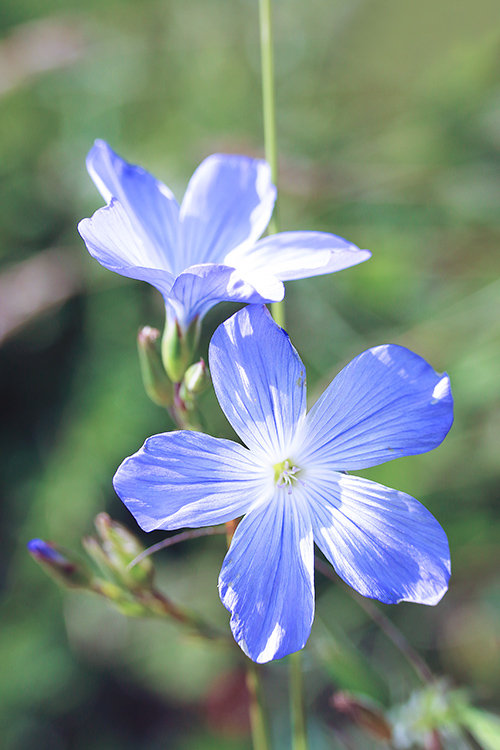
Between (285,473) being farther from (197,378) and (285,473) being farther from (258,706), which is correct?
(258,706)

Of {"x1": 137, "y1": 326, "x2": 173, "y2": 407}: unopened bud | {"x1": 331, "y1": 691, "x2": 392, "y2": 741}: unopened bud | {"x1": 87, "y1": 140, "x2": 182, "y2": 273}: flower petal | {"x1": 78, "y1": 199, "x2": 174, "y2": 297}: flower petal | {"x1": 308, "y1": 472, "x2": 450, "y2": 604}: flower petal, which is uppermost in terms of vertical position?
{"x1": 87, "y1": 140, "x2": 182, "y2": 273}: flower petal

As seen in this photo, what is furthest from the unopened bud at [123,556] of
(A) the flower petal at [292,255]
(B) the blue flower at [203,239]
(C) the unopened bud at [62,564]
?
(A) the flower petal at [292,255]

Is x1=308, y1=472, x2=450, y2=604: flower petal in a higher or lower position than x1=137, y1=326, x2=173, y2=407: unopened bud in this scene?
lower

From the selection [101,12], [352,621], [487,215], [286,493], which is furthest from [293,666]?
[101,12]

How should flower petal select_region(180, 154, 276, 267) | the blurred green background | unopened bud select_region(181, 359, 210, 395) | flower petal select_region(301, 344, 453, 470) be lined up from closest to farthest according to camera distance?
flower petal select_region(301, 344, 453, 470) → unopened bud select_region(181, 359, 210, 395) → flower petal select_region(180, 154, 276, 267) → the blurred green background

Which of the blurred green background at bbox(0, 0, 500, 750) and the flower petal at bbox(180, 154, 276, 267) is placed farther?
the blurred green background at bbox(0, 0, 500, 750)

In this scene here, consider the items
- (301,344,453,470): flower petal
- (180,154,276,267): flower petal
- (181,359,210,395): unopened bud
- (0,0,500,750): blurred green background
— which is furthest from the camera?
(0,0,500,750): blurred green background

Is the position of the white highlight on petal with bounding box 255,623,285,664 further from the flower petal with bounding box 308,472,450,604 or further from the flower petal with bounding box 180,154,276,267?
the flower petal with bounding box 180,154,276,267

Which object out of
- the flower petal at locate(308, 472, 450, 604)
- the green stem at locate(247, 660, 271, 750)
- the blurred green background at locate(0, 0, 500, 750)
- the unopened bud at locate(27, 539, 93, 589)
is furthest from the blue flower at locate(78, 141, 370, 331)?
the blurred green background at locate(0, 0, 500, 750)
